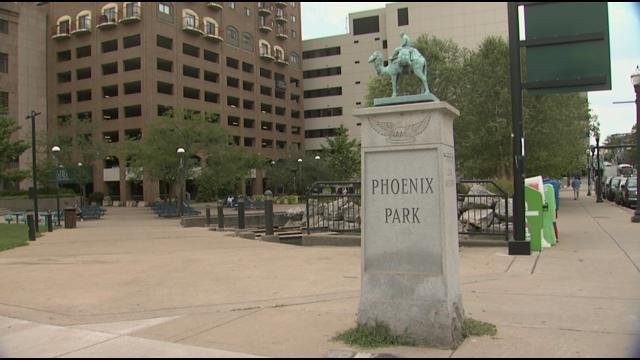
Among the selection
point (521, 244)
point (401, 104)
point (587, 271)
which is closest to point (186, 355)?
point (401, 104)

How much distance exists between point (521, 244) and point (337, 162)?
165 feet

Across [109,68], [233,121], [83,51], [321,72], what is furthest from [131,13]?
[321,72]

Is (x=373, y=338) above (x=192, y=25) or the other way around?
the other way around

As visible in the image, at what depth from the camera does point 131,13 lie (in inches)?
2665

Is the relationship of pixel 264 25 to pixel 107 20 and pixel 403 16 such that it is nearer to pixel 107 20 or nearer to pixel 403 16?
pixel 403 16

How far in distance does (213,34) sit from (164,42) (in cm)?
757

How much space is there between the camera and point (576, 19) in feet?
33.2

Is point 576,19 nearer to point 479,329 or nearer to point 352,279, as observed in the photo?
point 352,279

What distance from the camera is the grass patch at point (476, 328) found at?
5.64 metres

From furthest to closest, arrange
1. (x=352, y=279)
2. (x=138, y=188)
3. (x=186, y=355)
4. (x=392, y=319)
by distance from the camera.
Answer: (x=138, y=188), (x=352, y=279), (x=392, y=319), (x=186, y=355)

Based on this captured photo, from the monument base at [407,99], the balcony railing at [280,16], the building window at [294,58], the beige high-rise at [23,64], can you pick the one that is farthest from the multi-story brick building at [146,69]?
the monument base at [407,99]

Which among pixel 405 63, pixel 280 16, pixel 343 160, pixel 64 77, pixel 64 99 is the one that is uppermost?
pixel 280 16

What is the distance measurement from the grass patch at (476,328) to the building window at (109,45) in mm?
70928

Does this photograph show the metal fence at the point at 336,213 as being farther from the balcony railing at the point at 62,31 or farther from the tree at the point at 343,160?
the balcony railing at the point at 62,31
